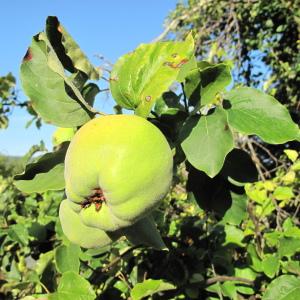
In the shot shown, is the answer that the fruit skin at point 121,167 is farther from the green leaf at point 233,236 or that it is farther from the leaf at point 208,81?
the green leaf at point 233,236

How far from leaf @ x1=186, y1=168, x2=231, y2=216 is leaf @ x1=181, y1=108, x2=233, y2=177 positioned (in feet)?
0.54

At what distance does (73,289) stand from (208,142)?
0.46m

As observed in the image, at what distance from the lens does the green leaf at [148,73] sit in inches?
27.9

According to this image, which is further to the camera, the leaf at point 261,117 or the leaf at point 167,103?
the leaf at point 167,103

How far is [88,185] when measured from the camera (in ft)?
2.11

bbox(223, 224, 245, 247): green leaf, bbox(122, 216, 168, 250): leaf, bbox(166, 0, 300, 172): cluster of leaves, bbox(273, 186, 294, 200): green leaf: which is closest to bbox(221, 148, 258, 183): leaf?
bbox(122, 216, 168, 250): leaf

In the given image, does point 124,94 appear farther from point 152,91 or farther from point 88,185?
point 88,185

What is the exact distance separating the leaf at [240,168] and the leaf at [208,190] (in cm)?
3

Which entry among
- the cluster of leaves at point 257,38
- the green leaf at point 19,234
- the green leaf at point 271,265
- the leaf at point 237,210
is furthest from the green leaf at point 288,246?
the cluster of leaves at point 257,38

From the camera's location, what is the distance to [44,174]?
0.83 m

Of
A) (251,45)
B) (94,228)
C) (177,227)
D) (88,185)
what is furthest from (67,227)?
(251,45)

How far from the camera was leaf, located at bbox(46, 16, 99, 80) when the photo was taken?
741 mm

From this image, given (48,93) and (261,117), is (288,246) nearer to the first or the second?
(261,117)

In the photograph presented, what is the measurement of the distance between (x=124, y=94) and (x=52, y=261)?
0.72m
